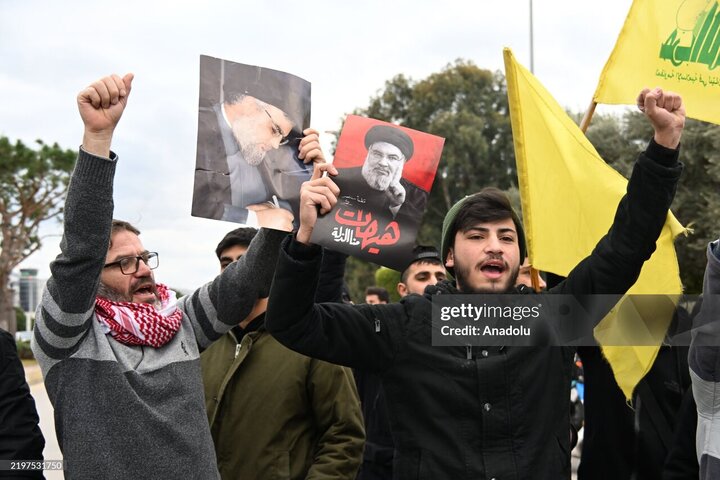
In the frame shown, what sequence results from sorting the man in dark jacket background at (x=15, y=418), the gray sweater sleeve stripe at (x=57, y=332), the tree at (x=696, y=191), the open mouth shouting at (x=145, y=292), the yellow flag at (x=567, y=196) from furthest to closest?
the tree at (x=696, y=191)
the yellow flag at (x=567, y=196)
the open mouth shouting at (x=145, y=292)
the man in dark jacket background at (x=15, y=418)
the gray sweater sleeve stripe at (x=57, y=332)

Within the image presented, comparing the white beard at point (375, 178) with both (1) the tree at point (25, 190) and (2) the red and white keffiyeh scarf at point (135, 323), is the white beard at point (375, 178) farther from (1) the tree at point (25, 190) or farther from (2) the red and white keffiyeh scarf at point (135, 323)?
(1) the tree at point (25, 190)

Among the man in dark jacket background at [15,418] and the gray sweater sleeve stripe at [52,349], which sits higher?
the gray sweater sleeve stripe at [52,349]

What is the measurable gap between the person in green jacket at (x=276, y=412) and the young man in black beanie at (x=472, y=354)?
3.06 ft

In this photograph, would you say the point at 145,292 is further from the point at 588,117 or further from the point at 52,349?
the point at 588,117

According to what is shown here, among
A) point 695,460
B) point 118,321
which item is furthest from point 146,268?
point 695,460

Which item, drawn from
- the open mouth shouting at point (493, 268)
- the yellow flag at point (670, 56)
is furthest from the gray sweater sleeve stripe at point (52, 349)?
the yellow flag at point (670, 56)

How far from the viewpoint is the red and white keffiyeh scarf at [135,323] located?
2.86 m

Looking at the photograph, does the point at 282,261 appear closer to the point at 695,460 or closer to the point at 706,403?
the point at 706,403

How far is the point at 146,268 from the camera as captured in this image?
10.3 feet

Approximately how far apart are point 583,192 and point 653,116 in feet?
3.29

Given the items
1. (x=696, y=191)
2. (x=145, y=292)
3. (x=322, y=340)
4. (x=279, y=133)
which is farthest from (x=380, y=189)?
(x=696, y=191)

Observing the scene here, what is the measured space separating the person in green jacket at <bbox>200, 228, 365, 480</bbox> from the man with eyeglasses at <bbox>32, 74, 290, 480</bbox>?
2.10ft

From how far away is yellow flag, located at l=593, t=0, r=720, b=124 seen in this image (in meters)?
3.62

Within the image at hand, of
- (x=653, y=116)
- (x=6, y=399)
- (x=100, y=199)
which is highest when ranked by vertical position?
(x=653, y=116)
